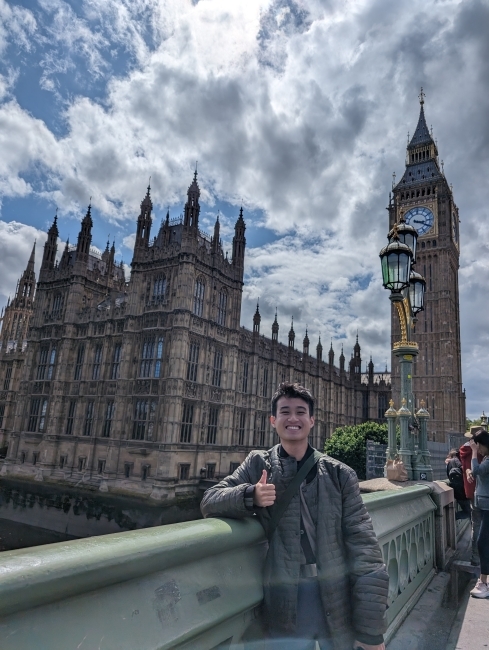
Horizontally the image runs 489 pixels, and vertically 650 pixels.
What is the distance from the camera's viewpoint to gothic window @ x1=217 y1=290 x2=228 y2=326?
32.7 metres

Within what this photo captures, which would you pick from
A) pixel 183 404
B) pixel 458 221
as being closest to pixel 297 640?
pixel 183 404

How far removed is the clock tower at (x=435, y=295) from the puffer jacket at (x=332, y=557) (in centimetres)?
5358

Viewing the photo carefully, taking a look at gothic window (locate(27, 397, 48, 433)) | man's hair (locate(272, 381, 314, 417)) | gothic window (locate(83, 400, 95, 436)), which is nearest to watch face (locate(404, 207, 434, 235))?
gothic window (locate(83, 400, 95, 436))

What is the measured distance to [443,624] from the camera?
4457 millimetres

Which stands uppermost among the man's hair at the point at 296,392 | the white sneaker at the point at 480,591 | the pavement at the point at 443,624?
the man's hair at the point at 296,392

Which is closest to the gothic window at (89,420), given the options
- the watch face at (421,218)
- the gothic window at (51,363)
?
the gothic window at (51,363)

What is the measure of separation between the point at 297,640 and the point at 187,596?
887 millimetres

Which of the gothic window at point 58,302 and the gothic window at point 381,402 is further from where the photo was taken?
the gothic window at point 381,402

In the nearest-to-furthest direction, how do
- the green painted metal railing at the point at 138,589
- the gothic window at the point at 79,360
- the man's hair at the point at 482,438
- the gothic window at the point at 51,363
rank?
the green painted metal railing at the point at 138,589, the man's hair at the point at 482,438, the gothic window at the point at 79,360, the gothic window at the point at 51,363

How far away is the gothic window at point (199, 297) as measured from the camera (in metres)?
30.6

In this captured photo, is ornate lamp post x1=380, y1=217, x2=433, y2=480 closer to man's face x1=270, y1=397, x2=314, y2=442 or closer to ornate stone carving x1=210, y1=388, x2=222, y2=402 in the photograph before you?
man's face x1=270, y1=397, x2=314, y2=442

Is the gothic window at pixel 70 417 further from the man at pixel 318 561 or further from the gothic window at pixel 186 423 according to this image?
the man at pixel 318 561

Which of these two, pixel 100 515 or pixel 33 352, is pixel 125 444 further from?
pixel 33 352

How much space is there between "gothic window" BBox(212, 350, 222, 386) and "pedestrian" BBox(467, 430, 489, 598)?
85.5ft
